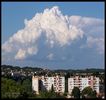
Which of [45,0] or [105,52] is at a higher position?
[45,0]

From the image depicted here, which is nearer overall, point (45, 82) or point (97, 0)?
point (97, 0)

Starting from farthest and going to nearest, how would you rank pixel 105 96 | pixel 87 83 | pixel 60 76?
1. pixel 60 76
2. pixel 87 83
3. pixel 105 96

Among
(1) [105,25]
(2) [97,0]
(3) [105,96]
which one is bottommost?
(3) [105,96]

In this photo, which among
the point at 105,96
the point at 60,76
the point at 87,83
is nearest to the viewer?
the point at 105,96

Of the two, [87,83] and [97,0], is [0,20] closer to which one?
[97,0]

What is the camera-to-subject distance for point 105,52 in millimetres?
1927

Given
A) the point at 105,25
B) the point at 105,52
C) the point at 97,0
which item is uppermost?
the point at 97,0

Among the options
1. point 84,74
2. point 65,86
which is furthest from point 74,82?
point 84,74

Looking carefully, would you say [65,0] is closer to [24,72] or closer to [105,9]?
[105,9]

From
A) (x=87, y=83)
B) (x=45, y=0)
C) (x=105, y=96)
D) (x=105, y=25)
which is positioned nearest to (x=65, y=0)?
(x=45, y=0)

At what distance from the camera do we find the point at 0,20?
1.95m

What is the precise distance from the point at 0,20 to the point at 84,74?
22.9 meters

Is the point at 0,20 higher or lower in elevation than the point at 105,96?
higher

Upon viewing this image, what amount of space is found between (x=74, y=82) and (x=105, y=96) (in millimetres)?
20406
